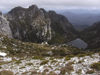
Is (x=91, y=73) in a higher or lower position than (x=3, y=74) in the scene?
higher

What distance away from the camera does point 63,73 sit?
16.8 meters

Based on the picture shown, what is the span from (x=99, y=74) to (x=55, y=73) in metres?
5.23

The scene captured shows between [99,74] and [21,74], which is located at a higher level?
[99,74]

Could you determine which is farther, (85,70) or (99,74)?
(85,70)

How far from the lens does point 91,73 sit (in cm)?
1620

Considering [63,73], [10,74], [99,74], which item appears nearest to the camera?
Result: [99,74]

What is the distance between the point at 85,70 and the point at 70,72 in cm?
197

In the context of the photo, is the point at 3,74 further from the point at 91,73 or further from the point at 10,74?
the point at 91,73

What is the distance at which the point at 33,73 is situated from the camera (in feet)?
57.9

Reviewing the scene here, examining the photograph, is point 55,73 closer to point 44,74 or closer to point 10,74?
point 44,74

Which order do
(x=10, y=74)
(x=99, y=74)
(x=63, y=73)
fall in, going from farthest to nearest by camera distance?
(x=10, y=74), (x=63, y=73), (x=99, y=74)

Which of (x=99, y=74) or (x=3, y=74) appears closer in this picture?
(x=99, y=74)

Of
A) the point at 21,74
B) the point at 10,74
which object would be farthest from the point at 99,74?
the point at 10,74

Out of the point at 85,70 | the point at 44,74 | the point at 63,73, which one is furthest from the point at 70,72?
the point at 44,74
